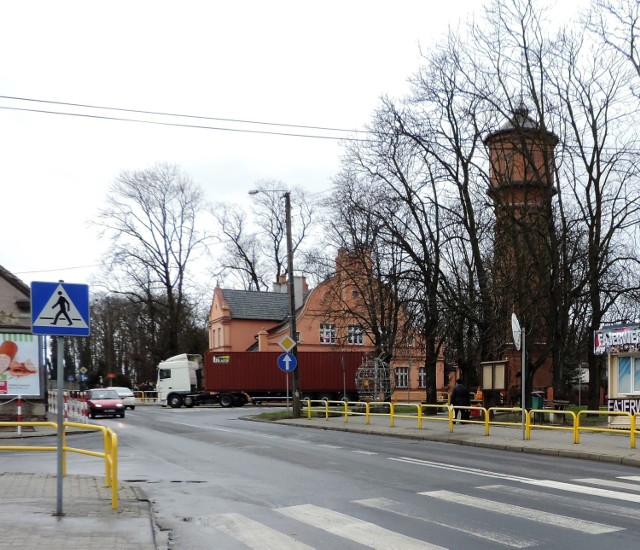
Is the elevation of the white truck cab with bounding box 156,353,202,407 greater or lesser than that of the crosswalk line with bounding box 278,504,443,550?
lesser

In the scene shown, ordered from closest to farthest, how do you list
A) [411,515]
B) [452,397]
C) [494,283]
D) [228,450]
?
[411,515] → [228,450] → [452,397] → [494,283]

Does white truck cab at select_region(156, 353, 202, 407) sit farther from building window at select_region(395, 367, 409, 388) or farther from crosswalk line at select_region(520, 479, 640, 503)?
crosswalk line at select_region(520, 479, 640, 503)

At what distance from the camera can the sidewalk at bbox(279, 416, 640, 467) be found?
15.5m

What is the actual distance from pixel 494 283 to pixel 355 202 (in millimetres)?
7340

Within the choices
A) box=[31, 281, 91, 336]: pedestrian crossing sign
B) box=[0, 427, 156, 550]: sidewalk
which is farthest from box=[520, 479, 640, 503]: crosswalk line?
box=[31, 281, 91, 336]: pedestrian crossing sign

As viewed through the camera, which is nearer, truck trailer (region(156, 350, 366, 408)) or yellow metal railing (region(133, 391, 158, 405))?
truck trailer (region(156, 350, 366, 408))

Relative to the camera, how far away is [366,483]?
1159 centimetres

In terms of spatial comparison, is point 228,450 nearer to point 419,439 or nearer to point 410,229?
point 419,439

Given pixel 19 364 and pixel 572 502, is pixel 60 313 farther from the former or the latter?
pixel 19 364

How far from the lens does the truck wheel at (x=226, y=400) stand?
161ft

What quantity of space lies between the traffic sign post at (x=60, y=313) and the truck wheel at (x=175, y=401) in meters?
43.0

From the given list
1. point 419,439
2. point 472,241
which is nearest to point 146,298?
point 472,241

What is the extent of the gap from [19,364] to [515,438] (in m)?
17.8

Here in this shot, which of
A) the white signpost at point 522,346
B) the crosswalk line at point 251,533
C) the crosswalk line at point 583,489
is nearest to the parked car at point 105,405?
the white signpost at point 522,346
